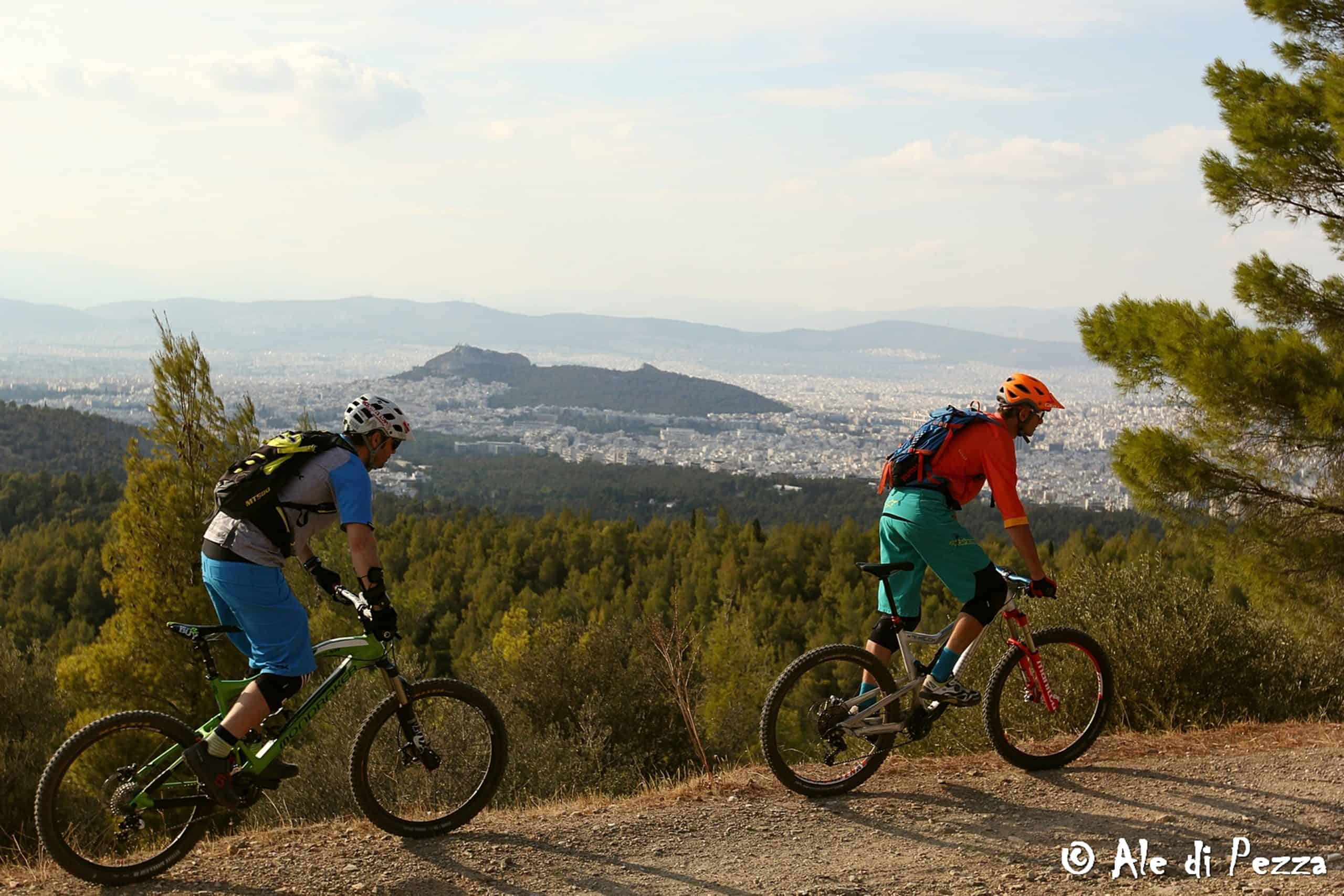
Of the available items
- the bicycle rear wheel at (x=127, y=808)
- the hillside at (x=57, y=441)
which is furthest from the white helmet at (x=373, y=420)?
the hillside at (x=57, y=441)

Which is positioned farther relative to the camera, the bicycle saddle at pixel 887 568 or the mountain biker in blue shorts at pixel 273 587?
the bicycle saddle at pixel 887 568

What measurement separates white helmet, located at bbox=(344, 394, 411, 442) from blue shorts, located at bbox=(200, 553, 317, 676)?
727mm

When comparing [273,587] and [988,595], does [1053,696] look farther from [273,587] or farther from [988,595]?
[273,587]

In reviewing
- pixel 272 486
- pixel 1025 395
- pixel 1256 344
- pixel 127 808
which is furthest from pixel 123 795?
pixel 1256 344

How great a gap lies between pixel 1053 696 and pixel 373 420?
4.09 meters

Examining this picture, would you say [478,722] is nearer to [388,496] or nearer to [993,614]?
[993,614]

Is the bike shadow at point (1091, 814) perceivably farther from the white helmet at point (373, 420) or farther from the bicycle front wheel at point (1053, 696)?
the white helmet at point (373, 420)

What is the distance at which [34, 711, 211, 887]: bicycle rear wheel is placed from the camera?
15.1ft

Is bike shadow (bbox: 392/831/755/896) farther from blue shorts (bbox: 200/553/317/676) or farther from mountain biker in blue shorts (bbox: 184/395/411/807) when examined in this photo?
blue shorts (bbox: 200/553/317/676)

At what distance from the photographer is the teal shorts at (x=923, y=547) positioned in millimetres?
5672

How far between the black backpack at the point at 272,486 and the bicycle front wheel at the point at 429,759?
101 cm

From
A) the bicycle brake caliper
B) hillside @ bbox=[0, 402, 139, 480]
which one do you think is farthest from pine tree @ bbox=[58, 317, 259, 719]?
hillside @ bbox=[0, 402, 139, 480]

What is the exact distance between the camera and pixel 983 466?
18.6ft

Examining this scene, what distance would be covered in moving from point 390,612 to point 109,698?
19382 mm
